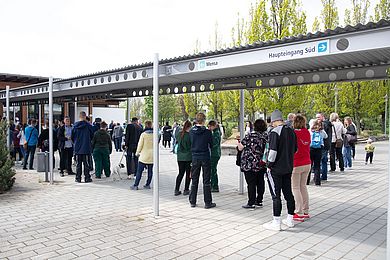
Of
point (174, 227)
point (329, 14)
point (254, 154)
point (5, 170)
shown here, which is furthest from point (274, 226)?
point (329, 14)

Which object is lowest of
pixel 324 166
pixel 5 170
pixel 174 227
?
pixel 174 227

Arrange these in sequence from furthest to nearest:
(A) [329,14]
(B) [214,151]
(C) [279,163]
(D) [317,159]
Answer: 1. (A) [329,14]
2. (D) [317,159]
3. (B) [214,151]
4. (C) [279,163]

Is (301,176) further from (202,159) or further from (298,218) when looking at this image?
(202,159)

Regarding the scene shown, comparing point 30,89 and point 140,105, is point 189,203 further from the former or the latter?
point 140,105

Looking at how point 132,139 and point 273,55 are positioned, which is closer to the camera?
point 273,55

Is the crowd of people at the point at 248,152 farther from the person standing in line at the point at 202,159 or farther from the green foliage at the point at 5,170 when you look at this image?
the green foliage at the point at 5,170

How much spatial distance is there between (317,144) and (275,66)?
3.92m

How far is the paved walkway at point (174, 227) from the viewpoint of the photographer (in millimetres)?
4473

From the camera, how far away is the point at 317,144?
8977mm

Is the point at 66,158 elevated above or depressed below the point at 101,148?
below

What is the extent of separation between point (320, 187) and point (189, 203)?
12.8ft

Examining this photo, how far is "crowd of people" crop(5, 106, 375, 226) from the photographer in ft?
17.8

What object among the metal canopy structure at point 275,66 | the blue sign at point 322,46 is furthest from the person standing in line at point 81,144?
the blue sign at point 322,46

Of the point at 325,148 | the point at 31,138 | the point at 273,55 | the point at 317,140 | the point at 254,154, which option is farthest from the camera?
the point at 31,138
